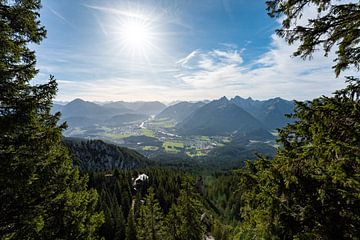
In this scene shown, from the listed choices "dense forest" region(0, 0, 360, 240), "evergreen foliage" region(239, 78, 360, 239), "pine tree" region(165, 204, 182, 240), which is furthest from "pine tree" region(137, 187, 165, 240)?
"evergreen foliage" region(239, 78, 360, 239)

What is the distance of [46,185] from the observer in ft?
32.8

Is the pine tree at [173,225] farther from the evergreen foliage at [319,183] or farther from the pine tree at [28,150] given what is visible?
the evergreen foliage at [319,183]

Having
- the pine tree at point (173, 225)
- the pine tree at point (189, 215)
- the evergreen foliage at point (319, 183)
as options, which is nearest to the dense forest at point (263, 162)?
the evergreen foliage at point (319, 183)

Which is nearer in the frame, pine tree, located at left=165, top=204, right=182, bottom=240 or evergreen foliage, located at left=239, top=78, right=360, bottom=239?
evergreen foliage, located at left=239, top=78, right=360, bottom=239

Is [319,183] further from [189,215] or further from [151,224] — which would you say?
[151,224]

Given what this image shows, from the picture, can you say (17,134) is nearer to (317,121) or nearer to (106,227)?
(317,121)

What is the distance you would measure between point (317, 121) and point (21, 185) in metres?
10.3

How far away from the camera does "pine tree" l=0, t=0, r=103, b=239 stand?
28.2 feet

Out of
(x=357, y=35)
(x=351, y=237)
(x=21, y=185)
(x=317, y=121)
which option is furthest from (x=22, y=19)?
(x=351, y=237)

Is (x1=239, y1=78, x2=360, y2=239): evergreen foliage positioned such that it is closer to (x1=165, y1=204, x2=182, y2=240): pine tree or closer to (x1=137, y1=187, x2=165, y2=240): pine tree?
(x1=165, y1=204, x2=182, y2=240): pine tree

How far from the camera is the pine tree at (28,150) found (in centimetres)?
860

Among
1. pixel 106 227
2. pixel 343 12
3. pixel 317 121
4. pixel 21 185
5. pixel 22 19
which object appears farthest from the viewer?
pixel 106 227

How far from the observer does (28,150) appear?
908 cm

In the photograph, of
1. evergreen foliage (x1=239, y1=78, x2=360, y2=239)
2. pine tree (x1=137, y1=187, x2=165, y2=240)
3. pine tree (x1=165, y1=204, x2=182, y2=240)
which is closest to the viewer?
evergreen foliage (x1=239, y1=78, x2=360, y2=239)
